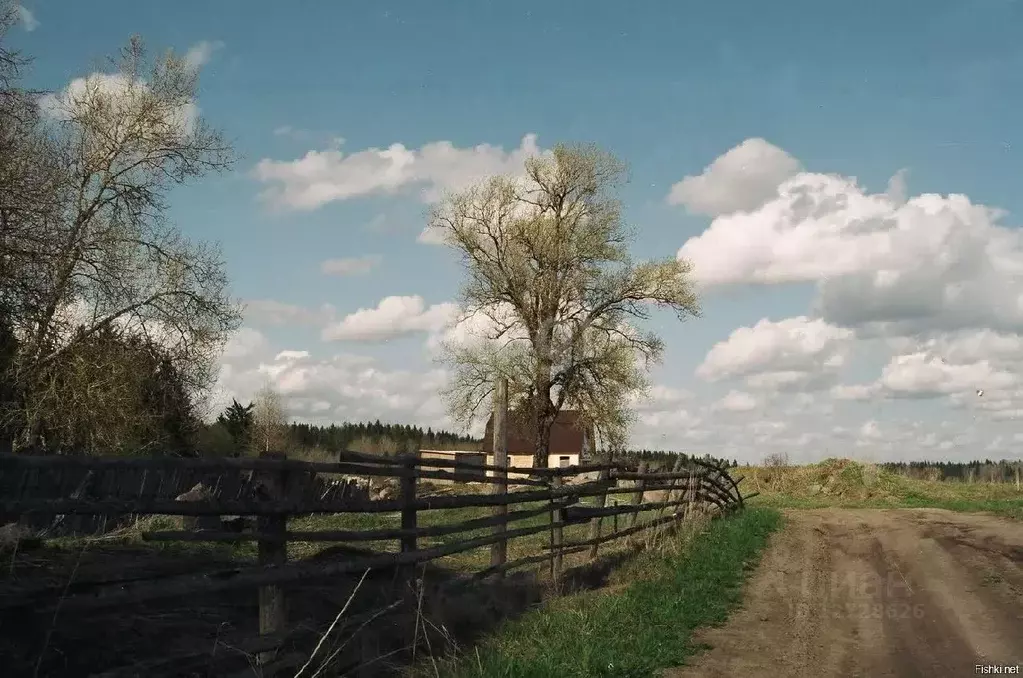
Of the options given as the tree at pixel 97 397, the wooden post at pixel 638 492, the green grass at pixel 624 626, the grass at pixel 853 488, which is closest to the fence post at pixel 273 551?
the green grass at pixel 624 626

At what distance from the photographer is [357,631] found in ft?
21.8

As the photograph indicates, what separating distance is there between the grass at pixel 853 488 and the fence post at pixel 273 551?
23569 millimetres

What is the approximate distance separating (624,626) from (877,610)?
11.0 feet

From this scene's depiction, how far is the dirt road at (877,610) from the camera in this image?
7340 millimetres

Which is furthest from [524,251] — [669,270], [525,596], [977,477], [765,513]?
[525,596]

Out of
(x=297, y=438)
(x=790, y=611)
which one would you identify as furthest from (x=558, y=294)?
(x=297, y=438)

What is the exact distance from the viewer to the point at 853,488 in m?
32.6

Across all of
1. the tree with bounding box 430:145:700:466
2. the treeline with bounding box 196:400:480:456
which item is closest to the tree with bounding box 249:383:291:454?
the treeline with bounding box 196:400:480:456

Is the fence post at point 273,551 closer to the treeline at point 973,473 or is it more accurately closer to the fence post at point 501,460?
the fence post at point 501,460

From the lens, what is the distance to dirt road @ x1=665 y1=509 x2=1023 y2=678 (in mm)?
7340

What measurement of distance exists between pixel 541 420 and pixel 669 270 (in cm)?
763

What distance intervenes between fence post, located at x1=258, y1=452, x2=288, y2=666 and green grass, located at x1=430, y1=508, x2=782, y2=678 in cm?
119

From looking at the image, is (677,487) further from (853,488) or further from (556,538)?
(853,488)

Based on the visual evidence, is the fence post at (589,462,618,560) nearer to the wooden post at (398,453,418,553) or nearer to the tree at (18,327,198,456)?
the wooden post at (398,453,418,553)
